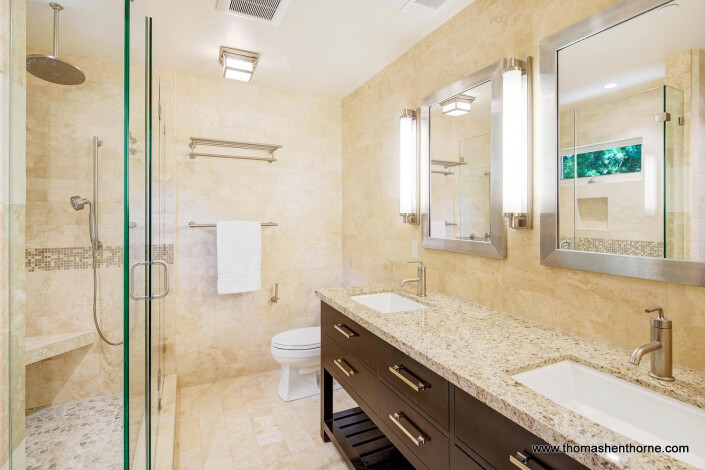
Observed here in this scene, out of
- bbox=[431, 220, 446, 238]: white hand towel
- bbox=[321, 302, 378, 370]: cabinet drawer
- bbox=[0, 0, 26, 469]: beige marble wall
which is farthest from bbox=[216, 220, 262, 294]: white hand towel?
bbox=[0, 0, 26, 469]: beige marble wall

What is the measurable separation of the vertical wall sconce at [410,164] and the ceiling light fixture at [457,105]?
0.26 metres

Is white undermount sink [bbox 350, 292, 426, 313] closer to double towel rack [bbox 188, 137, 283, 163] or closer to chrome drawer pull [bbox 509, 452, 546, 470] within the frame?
chrome drawer pull [bbox 509, 452, 546, 470]

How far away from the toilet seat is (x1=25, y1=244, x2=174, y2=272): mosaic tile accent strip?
5.27 ft

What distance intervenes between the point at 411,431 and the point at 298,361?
1.32 metres

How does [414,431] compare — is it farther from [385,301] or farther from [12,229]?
[12,229]

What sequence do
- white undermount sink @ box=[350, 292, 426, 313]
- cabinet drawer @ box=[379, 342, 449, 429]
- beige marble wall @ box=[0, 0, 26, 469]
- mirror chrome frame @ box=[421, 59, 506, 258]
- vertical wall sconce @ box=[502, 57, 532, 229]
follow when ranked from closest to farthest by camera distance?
beige marble wall @ box=[0, 0, 26, 469] < cabinet drawer @ box=[379, 342, 449, 429] < vertical wall sconce @ box=[502, 57, 532, 229] < mirror chrome frame @ box=[421, 59, 506, 258] < white undermount sink @ box=[350, 292, 426, 313]

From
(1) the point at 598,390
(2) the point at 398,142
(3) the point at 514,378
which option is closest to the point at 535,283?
(1) the point at 598,390

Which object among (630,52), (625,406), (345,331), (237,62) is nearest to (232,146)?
(237,62)

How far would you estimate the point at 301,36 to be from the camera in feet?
7.02

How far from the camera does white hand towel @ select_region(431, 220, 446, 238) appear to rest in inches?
79.7

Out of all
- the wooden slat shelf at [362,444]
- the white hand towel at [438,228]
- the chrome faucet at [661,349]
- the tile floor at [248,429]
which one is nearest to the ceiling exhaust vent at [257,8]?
the white hand towel at [438,228]

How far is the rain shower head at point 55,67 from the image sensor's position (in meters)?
0.66

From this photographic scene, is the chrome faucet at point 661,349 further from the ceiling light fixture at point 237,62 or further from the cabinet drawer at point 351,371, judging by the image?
the ceiling light fixture at point 237,62

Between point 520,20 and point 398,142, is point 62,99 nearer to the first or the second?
point 520,20
